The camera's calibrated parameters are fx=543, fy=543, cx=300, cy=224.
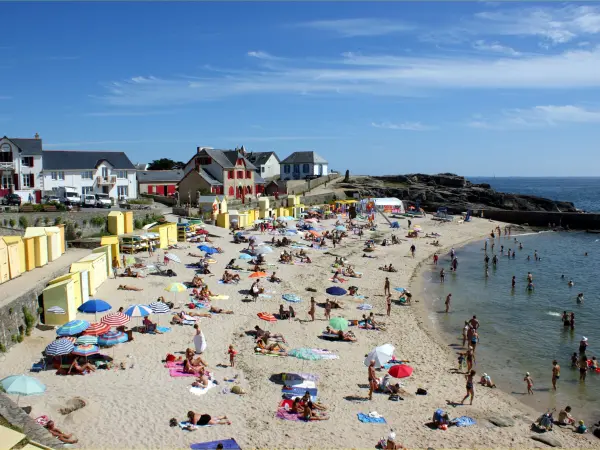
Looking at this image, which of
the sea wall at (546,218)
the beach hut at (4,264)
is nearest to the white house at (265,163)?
the sea wall at (546,218)

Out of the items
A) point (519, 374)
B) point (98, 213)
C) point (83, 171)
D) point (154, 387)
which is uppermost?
point (83, 171)

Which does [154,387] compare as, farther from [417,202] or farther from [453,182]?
[453,182]

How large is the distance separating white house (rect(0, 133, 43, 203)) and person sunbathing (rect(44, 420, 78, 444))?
1251 inches

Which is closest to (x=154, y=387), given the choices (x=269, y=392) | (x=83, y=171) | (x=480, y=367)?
(x=269, y=392)

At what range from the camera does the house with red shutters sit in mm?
53625

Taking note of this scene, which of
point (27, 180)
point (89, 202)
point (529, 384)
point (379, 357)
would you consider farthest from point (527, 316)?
point (27, 180)

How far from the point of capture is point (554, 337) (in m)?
22.8

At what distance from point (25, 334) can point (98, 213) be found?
18368 millimetres

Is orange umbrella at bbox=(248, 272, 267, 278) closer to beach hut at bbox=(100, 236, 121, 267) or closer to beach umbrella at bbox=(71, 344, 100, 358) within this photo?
beach hut at bbox=(100, 236, 121, 267)

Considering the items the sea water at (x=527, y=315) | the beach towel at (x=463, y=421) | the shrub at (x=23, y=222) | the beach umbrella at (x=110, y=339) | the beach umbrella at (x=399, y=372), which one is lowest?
Result: the sea water at (x=527, y=315)

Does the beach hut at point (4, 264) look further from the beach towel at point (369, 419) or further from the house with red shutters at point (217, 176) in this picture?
the house with red shutters at point (217, 176)

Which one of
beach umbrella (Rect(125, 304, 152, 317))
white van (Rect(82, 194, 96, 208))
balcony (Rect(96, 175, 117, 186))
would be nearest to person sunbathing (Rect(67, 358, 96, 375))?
beach umbrella (Rect(125, 304, 152, 317))

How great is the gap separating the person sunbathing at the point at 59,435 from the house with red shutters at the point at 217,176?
132ft

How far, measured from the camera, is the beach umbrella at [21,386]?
40.2ft
